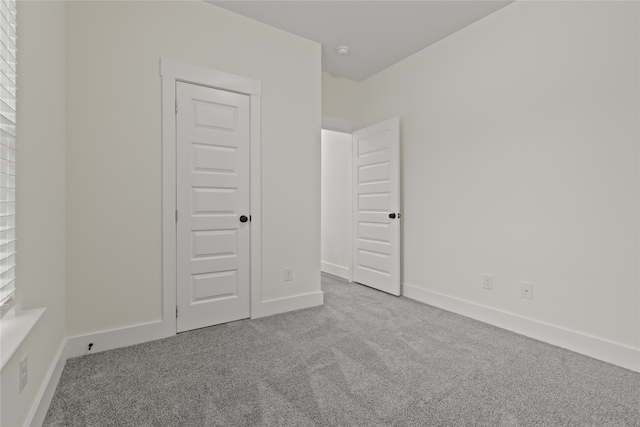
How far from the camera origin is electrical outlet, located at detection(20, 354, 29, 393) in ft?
4.12

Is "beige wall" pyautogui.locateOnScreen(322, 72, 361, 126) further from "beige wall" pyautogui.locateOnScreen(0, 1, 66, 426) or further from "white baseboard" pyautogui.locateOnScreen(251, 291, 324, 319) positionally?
"beige wall" pyautogui.locateOnScreen(0, 1, 66, 426)

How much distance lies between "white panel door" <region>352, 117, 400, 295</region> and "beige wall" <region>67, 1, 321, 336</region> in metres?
1.49

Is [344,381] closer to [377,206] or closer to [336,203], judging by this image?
[377,206]

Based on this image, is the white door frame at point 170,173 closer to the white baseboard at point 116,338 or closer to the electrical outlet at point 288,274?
the white baseboard at point 116,338

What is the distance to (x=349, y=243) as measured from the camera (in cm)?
450

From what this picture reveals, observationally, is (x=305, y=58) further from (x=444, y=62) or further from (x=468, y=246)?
(x=468, y=246)

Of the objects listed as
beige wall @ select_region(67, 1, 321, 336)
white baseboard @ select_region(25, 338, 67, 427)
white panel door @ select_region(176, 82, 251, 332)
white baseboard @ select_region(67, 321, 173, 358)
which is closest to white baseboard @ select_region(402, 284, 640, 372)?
beige wall @ select_region(67, 1, 321, 336)

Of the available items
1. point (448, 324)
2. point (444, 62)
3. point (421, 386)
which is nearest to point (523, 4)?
point (444, 62)

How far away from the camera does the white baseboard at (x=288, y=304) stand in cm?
293

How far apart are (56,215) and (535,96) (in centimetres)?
354

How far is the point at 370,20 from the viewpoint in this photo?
2930mm

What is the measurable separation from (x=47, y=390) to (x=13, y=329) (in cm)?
60

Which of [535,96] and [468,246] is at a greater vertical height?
[535,96]

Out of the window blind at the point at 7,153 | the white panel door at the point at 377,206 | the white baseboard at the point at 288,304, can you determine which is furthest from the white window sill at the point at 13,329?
the white panel door at the point at 377,206
